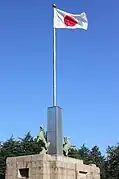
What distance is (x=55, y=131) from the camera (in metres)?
22.9

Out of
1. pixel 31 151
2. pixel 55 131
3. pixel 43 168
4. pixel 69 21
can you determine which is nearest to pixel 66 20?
pixel 69 21

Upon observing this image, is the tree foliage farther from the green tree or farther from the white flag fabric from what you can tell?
the white flag fabric

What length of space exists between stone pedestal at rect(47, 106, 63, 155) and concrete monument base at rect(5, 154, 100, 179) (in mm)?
707

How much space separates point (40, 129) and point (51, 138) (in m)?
0.92

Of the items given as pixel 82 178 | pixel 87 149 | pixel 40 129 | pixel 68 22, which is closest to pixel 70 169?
pixel 82 178

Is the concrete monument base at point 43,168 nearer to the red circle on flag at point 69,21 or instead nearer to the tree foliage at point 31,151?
the red circle on flag at point 69,21

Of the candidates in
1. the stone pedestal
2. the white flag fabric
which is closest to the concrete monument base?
the stone pedestal

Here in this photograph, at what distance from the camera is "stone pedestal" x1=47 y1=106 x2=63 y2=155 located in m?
22.8

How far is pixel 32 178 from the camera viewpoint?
2172 cm

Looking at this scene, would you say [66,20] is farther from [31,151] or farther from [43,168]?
[31,151]

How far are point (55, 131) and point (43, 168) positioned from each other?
97.6 inches

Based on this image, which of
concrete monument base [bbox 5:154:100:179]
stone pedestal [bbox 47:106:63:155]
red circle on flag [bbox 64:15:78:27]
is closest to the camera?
concrete monument base [bbox 5:154:100:179]

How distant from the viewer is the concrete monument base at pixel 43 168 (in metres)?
21.6

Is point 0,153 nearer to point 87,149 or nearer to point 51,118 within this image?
point 87,149
